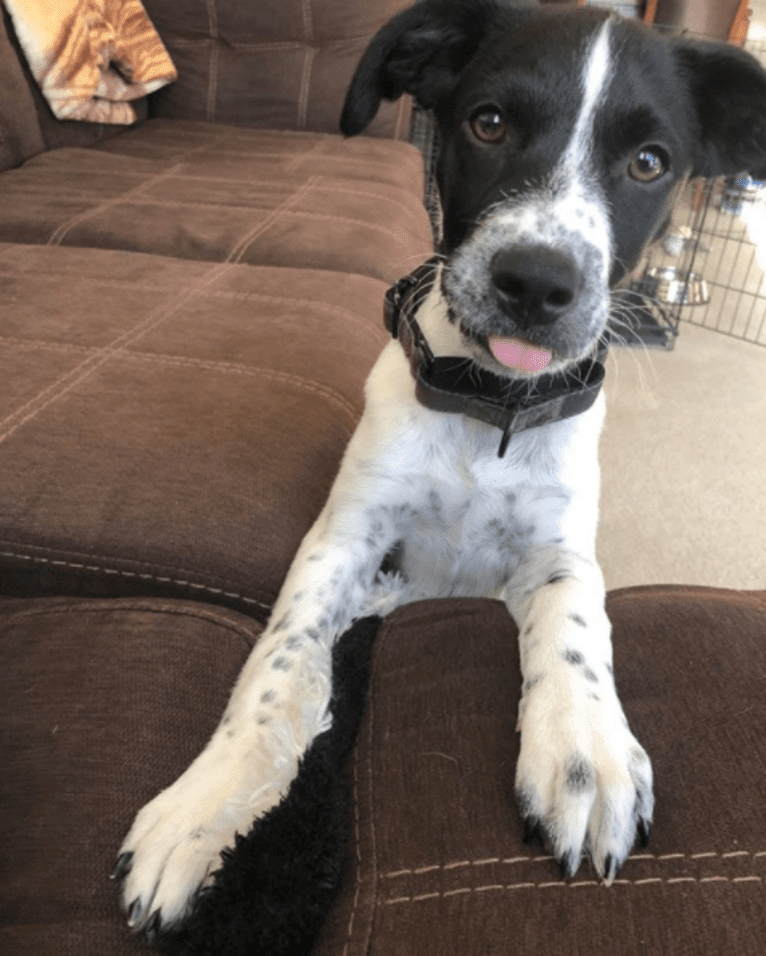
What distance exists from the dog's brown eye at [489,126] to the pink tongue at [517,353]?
30cm

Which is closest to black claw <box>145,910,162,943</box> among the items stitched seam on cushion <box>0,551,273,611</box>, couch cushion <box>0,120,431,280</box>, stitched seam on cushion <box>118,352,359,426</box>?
stitched seam on cushion <box>0,551,273,611</box>

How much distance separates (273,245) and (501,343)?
1213mm

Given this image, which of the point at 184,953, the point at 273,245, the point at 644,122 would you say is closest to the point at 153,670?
the point at 184,953

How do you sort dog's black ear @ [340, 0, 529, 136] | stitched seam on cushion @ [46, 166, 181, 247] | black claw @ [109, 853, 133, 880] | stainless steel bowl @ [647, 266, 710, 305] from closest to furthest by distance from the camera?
black claw @ [109, 853, 133, 880], dog's black ear @ [340, 0, 529, 136], stitched seam on cushion @ [46, 166, 181, 247], stainless steel bowl @ [647, 266, 710, 305]

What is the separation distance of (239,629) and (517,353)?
49 cm

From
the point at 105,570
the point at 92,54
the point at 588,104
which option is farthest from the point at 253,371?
the point at 92,54

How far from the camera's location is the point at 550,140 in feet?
3.33

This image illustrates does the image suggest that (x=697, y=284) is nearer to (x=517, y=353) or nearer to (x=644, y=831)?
(x=517, y=353)

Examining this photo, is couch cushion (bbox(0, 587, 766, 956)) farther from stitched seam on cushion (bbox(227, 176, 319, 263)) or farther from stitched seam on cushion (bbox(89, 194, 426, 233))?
stitched seam on cushion (bbox(89, 194, 426, 233))

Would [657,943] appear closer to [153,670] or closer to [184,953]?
[184,953]

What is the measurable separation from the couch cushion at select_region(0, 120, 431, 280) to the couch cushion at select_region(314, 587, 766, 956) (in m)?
1.42

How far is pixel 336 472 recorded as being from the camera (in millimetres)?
1375

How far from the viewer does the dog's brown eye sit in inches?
41.8

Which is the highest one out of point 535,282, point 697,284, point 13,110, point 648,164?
point 648,164
